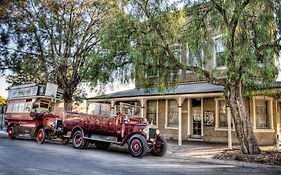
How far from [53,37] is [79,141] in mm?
9338

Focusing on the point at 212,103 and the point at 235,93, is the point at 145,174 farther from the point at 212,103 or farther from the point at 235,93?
the point at 212,103

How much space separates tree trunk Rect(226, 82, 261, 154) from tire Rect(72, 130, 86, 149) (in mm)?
7175

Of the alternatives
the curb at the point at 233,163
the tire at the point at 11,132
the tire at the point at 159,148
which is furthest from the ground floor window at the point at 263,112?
the tire at the point at 11,132

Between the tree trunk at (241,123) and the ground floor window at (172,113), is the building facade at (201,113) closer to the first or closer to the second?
the ground floor window at (172,113)

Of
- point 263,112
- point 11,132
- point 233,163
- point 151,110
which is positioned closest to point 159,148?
point 233,163

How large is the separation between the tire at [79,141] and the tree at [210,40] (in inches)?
170

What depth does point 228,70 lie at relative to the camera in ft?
36.3

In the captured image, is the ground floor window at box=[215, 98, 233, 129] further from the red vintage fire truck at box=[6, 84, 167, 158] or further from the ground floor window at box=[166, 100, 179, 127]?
the red vintage fire truck at box=[6, 84, 167, 158]

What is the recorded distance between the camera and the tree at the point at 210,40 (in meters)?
10.9

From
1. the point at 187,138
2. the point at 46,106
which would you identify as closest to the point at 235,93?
the point at 187,138

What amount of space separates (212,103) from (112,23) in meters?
9.42

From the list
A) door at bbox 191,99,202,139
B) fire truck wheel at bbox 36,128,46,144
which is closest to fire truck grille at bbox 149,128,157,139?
fire truck wheel at bbox 36,128,46,144

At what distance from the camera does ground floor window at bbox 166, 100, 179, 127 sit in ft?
67.8

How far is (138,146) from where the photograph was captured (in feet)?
38.8
